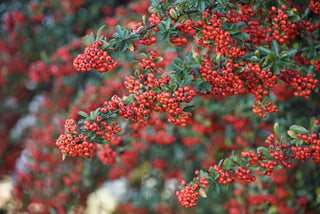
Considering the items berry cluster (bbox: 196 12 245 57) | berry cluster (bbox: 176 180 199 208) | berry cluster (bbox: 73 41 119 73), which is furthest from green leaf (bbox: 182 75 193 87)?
berry cluster (bbox: 176 180 199 208)

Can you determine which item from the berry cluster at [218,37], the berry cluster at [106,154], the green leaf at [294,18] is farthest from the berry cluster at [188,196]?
the green leaf at [294,18]

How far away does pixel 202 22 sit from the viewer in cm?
208

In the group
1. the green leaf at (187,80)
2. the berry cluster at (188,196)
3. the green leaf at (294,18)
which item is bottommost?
the berry cluster at (188,196)

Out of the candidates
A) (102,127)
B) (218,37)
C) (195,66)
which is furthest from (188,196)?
(218,37)

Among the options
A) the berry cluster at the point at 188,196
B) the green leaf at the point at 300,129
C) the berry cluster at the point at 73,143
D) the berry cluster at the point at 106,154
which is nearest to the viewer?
the berry cluster at the point at 73,143

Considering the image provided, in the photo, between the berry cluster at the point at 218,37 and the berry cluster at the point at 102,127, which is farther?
the berry cluster at the point at 218,37

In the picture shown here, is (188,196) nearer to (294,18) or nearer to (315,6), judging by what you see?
(294,18)

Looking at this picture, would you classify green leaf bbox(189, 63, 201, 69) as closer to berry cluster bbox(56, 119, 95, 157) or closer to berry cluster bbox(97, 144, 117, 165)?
berry cluster bbox(56, 119, 95, 157)

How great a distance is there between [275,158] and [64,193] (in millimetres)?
2603

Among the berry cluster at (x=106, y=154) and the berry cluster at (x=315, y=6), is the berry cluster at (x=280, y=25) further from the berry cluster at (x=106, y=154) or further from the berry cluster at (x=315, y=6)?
the berry cluster at (x=106, y=154)

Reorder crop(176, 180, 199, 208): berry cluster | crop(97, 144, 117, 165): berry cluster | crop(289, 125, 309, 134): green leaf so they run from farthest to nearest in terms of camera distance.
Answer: crop(97, 144, 117, 165): berry cluster < crop(289, 125, 309, 134): green leaf < crop(176, 180, 199, 208): berry cluster

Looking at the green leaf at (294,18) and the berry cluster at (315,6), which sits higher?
the berry cluster at (315,6)

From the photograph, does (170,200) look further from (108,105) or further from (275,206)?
(108,105)

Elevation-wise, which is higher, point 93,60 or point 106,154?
point 93,60
